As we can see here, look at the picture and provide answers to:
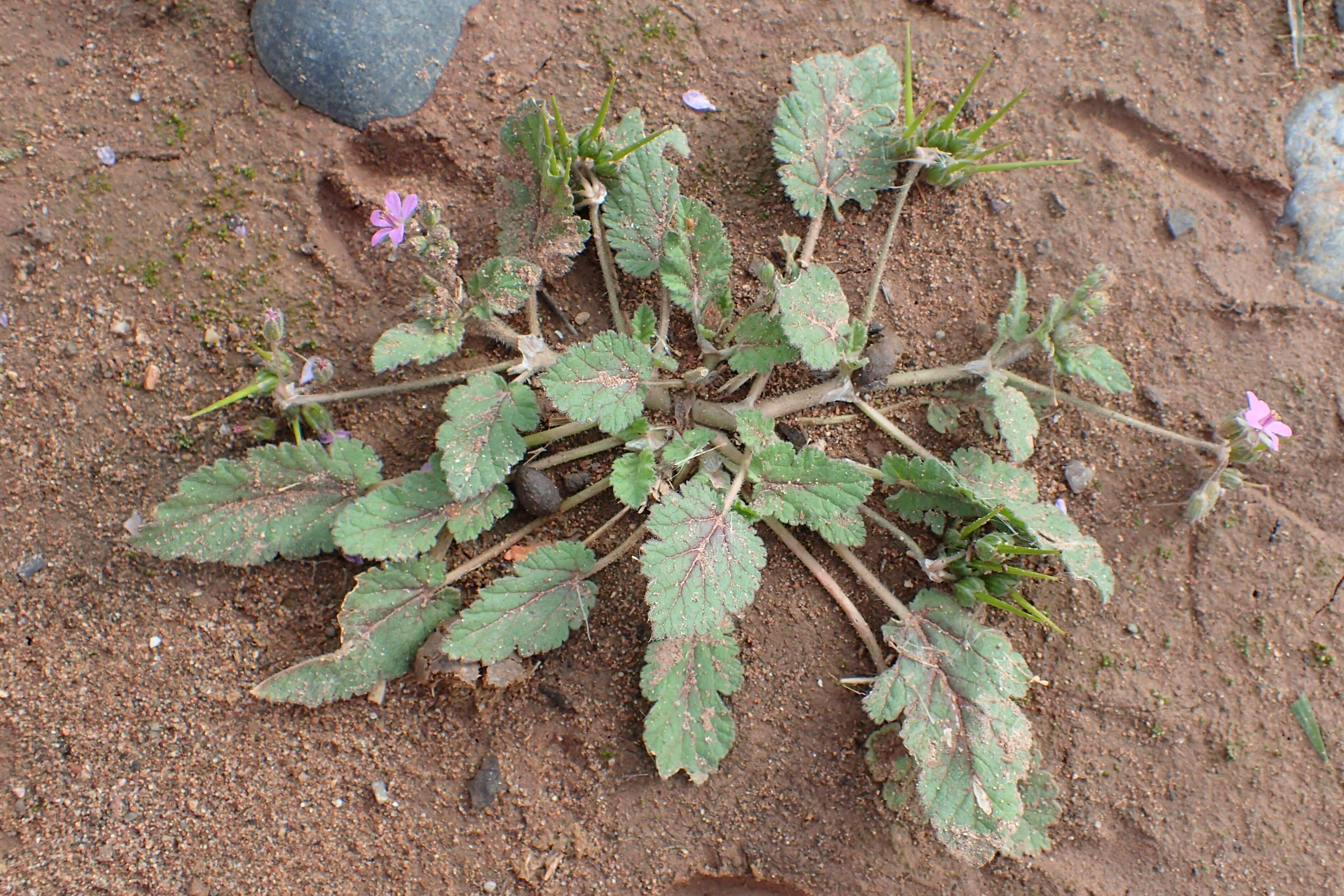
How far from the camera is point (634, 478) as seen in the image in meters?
2.46

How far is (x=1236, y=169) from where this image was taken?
309 cm

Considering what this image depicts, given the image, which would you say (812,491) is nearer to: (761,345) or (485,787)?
(761,345)

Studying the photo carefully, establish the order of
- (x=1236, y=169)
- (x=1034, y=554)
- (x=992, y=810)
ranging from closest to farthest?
(x=992, y=810) < (x=1034, y=554) < (x=1236, y=169)

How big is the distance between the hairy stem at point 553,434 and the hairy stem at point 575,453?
5 centimetres

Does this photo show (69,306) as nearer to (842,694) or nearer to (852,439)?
(852,439)

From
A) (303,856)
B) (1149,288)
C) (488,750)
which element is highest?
(1149,288)

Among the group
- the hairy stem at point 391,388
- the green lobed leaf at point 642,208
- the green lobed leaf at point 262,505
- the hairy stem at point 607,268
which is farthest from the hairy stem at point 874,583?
the green lobed leaf at point 262,505

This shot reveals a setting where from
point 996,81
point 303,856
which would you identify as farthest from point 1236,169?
point 303,856

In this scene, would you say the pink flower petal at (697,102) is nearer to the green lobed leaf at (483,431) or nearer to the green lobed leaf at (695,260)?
the green lobed leaf at (695,260)

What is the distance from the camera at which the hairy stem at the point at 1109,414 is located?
280cm

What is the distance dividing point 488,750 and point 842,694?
1.15 m

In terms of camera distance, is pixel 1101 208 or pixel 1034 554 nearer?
pixel 1034 554

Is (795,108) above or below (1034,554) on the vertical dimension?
above

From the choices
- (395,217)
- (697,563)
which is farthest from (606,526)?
(395,217)
